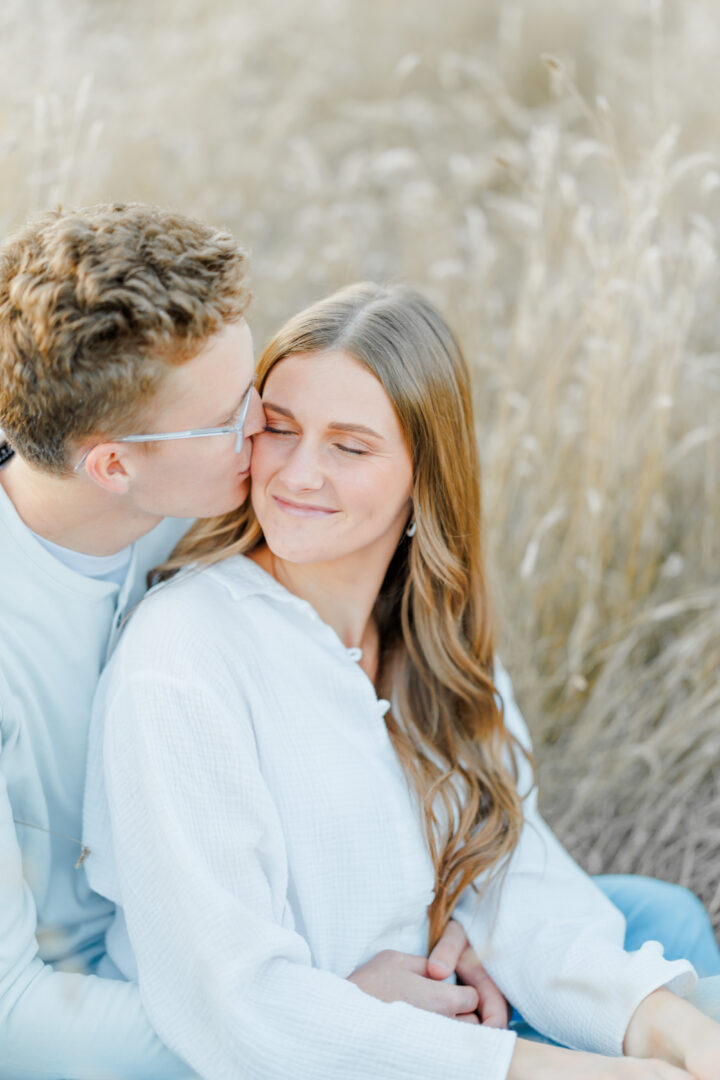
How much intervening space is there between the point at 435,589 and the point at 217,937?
893 mm

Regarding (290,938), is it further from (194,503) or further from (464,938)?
(194,503)

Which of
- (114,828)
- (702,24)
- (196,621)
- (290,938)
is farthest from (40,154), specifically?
(702,24)

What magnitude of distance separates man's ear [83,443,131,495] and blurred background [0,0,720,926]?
3.03 ft

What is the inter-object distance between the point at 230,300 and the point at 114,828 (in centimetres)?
85

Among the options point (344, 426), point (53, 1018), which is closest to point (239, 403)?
point (344, 426)

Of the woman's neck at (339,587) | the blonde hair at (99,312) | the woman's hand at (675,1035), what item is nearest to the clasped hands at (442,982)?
the woman's hand at (675,1035)

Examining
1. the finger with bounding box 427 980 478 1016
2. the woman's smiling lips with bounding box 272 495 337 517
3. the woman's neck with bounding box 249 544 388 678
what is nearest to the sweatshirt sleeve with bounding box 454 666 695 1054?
the finger with bounding box 427 980 478 1016

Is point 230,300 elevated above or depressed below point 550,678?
above

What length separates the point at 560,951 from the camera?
1.84m

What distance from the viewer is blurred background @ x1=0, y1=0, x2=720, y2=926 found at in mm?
2582

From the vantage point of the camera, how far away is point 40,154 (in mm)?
2350

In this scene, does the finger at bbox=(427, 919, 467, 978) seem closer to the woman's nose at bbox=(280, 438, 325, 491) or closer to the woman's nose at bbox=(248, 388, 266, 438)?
the woman's nose at bbox=(280, 438, 325, 491)

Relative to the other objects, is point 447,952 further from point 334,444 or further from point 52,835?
point 334,444

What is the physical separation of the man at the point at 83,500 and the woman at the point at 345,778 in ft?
0.30
